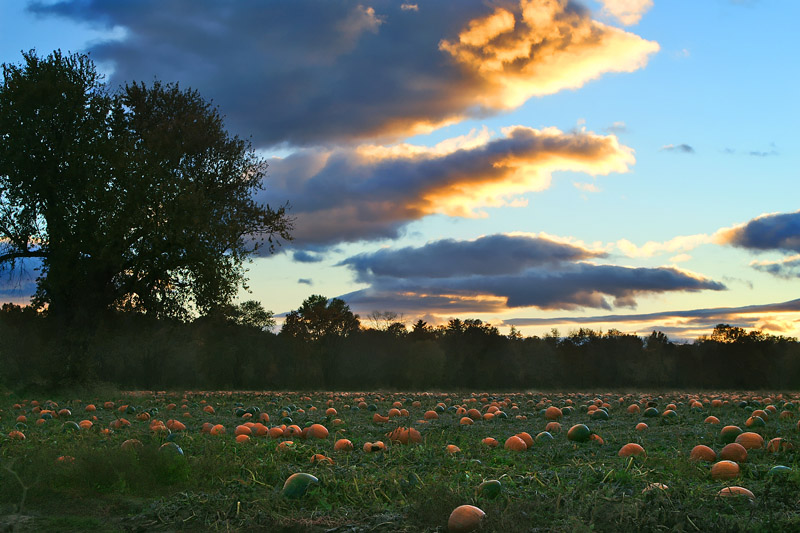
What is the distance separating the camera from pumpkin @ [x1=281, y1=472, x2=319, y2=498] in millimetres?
5074

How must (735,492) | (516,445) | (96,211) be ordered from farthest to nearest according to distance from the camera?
(96,211), (516,445), (735,492)

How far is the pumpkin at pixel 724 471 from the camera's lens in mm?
5398

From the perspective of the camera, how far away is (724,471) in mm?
5445

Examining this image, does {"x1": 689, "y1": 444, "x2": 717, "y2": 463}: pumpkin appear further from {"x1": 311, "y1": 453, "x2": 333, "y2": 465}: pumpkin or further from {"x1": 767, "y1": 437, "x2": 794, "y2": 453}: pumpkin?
{"x1": 311, "y1": 453, "x2": 333, "y2": 465}: pumpkin

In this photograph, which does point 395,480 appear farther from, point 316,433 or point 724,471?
point 316,433

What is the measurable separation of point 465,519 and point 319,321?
43182 millimetres

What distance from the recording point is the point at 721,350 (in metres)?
45.6

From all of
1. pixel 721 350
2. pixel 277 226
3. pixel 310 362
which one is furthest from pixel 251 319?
pixel 721 350

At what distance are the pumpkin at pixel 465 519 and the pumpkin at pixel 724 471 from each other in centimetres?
257

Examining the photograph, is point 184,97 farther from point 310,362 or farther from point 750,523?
point 750,523

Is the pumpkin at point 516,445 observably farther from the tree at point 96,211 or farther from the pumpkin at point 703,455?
the tree at point 96,211

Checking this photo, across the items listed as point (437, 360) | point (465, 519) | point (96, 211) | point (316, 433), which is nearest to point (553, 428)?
point (316, 433)

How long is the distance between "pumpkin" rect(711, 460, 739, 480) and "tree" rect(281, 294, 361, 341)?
40.3 metres

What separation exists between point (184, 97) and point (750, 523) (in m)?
26.8
